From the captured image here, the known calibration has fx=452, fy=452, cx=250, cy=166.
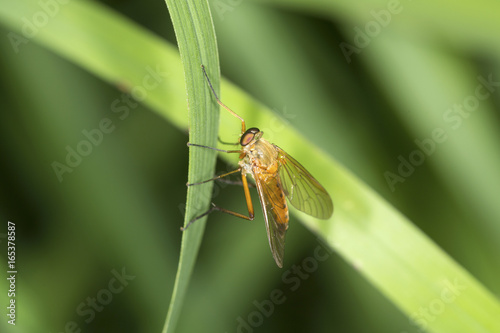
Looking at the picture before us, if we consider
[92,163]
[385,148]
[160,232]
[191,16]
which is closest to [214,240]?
[160,232]

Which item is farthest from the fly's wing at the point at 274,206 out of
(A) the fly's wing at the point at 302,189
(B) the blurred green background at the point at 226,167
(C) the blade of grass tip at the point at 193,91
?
(C) the blade of grass tip at the point at 193,91

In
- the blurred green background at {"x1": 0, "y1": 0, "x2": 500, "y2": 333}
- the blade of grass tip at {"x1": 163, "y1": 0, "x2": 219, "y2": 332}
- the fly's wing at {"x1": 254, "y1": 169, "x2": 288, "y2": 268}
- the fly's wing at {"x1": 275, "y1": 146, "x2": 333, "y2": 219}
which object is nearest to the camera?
the blade of grass tip at {"x1": 163, "y1": 0, "x2": 219, "y2": 332}

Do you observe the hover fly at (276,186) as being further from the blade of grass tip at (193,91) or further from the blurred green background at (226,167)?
the blade of grass tip at (193,91)

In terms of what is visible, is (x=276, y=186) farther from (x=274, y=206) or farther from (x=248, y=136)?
(x=248, y=136)

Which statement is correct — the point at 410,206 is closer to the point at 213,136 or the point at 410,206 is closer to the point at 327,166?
the point at 327,166

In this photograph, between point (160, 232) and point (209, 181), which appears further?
point (160, 232)

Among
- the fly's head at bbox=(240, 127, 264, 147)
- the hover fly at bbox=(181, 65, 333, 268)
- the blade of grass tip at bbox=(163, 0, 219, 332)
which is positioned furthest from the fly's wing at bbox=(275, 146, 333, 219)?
the blade of grass tip at bbox=(163, 0, 219, 332)

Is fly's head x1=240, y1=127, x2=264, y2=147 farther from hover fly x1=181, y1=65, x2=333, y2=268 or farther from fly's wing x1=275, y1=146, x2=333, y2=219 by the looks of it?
fly's wing x1=275, y1=146, x2=333, y2=219
